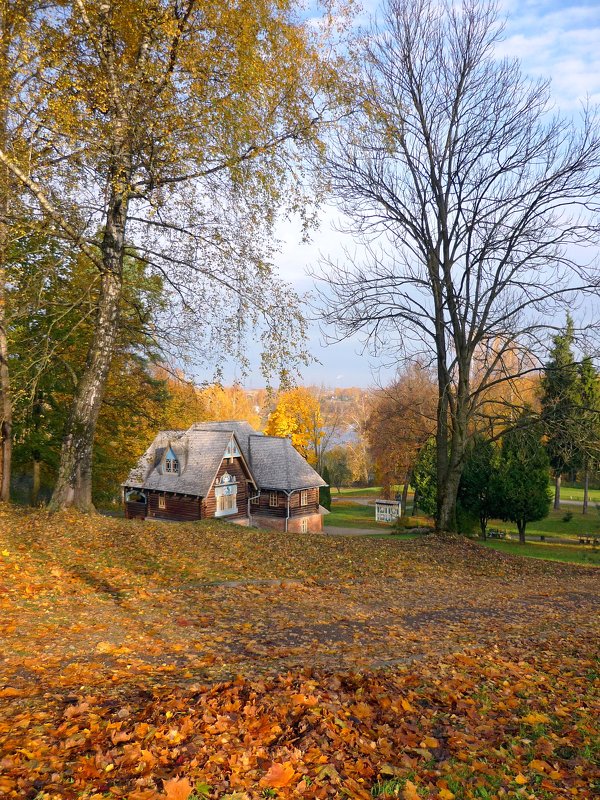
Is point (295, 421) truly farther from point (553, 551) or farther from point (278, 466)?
point (553, 551)

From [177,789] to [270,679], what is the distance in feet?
6.81

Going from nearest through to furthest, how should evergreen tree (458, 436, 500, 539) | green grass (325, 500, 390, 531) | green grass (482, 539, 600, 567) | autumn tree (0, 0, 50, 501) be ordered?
autumn tree (0, 0, 50, 501), green grass (482, 539, 600, 567), evergreen tree (458, 436, 500, 539), green grass (325, 500, 390, 531)

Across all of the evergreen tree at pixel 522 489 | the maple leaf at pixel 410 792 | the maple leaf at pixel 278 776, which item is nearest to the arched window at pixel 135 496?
the evergreen tree at pixel 522 489

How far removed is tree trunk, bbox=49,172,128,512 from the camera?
1227 cm

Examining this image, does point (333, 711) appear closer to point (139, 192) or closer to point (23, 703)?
point (23, 703)

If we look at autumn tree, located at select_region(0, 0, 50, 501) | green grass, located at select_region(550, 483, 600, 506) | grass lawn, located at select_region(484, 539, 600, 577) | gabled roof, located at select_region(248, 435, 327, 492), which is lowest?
grass lawn, located at select_region(484, 539, 600, 577)

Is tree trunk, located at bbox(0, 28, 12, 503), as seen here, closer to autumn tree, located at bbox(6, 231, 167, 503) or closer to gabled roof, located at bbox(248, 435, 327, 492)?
autumn tree, located at bbox(6, 231, 167, 503)

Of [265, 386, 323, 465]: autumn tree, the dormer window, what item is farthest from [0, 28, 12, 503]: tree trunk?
[265, 386, 323, 465]: autumn tree

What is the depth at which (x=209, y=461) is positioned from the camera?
29.7 metres

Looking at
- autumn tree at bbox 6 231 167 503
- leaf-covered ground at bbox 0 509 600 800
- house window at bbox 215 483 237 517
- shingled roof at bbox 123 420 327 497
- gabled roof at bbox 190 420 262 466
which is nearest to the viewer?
leaf-covered ground at bbox 0 509 600 800

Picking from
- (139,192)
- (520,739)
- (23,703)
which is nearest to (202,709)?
(23,703)

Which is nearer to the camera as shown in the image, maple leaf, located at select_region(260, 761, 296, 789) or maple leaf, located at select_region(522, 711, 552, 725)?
maple leaf, located at select_region(260, 761, 296, 789)

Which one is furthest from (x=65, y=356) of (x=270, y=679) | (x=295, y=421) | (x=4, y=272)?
(x=295, y=421)

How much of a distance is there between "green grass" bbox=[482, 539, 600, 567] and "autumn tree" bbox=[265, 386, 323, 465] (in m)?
22.2
